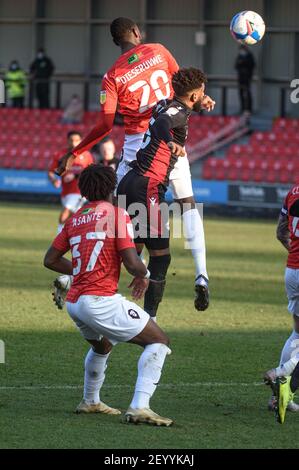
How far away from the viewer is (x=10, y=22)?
125ft

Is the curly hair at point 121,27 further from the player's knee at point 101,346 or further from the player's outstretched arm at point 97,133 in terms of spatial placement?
the player's knee at point 101,346

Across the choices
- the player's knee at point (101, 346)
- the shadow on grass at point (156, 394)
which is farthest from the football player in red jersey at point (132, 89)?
the player's knee at point (101, 346)

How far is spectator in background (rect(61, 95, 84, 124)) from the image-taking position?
1357 inches

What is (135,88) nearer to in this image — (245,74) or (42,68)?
(245,74)

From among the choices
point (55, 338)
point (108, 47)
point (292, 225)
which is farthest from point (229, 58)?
point (292, 225)

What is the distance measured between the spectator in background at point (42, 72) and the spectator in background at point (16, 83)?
0.41 m

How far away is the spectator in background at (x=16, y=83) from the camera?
3500cm

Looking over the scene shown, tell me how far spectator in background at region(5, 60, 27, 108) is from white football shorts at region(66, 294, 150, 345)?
28.2m

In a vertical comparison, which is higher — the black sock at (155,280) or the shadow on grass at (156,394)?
the black sock at (155,280)

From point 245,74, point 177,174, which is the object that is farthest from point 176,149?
point 245,74

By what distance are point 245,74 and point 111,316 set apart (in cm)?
2577

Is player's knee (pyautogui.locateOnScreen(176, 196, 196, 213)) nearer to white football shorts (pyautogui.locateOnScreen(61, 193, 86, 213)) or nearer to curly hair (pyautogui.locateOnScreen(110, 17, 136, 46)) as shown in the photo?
curly hair (pyautogui.locateOnScreen(110, 17, 136, 46))

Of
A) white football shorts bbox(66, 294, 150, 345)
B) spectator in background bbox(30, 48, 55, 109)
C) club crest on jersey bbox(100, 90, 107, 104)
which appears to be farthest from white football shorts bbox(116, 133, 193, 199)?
spectator in background bbox(30, 48, 55, 109)

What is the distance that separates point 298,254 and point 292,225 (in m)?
0.23
